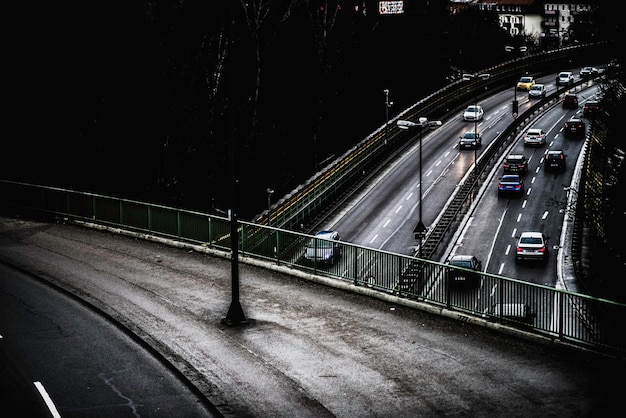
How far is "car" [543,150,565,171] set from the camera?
63.7 m

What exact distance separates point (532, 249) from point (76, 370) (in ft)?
109

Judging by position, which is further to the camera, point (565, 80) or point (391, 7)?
point (565, 80)

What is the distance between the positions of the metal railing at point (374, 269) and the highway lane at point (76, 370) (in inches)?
146

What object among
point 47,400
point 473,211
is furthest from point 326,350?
point 473,211

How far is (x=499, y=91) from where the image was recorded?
3907 inches

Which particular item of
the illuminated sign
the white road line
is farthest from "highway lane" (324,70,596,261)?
the white road line

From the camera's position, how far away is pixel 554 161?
6369 centimetres

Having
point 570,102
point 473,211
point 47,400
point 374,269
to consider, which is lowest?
point 473,211

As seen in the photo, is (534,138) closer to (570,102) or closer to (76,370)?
(570,102)

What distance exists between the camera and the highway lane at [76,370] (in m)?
14.0

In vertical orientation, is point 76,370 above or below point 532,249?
above

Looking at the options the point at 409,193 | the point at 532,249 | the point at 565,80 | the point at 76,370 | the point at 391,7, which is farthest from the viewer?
the point at 565,80

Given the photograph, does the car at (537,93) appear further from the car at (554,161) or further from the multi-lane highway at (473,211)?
the car at (554,161)

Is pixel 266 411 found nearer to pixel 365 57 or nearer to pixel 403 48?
pixel 365 57
